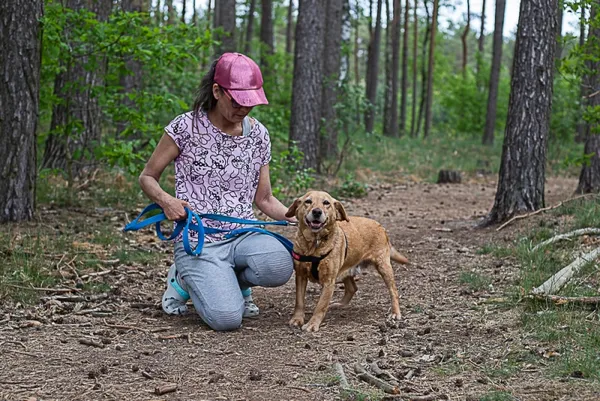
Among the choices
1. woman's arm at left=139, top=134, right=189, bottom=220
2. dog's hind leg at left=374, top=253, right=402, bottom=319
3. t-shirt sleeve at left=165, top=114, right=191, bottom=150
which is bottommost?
dog's hind leg at left=374, top=253, right=402, bottom=319

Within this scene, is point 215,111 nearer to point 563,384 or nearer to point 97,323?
point 97,323

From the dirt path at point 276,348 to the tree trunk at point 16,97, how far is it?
192 centimetres

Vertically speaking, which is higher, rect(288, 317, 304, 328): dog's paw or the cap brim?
the cap brim

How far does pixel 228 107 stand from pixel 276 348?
1746mm

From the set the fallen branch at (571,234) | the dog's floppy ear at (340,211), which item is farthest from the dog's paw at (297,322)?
the fallen branch at (571,234)

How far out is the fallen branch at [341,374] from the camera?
404 cm

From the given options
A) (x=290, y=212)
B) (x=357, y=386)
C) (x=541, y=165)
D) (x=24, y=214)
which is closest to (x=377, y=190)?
(x=541, y=165)

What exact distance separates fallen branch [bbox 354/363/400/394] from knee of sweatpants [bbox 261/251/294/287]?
1.24m

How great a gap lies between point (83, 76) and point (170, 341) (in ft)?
20.3

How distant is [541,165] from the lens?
891 cm

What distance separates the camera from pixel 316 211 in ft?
16.9

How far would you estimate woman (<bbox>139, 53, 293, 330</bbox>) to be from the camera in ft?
17.3

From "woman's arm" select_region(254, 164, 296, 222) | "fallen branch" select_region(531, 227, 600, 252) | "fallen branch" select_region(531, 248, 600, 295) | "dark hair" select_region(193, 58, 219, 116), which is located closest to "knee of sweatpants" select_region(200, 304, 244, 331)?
"woman's arm" select_region(254, 164, 296, 222)

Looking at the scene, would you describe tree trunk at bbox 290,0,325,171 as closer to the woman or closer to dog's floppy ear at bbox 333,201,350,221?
the woman
